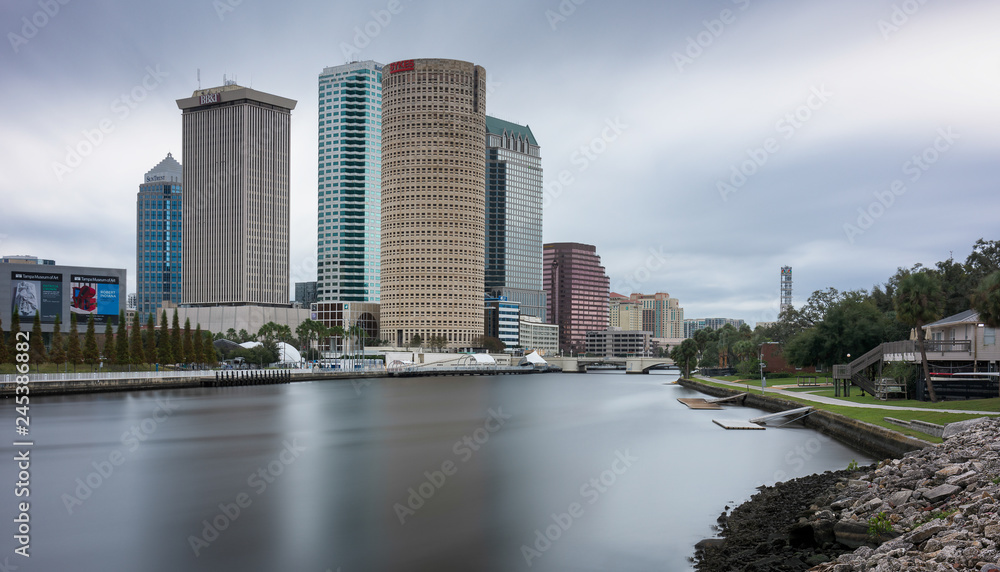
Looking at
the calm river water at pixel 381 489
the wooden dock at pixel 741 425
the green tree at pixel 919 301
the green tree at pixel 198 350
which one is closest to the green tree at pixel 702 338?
the green tree at pixel 198 350

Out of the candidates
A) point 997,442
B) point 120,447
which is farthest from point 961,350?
point 120,447

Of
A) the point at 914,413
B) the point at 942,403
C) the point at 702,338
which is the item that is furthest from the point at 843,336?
the point at 702,338

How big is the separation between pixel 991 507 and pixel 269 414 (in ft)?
201

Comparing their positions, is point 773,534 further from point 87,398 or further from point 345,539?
point 87,398

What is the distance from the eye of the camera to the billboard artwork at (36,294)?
375ft

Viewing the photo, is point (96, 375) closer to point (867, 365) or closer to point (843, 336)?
point (867, 365)

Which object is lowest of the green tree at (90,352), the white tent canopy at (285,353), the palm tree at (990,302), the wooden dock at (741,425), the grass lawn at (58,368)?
→ the white tent canopy at (285,353)

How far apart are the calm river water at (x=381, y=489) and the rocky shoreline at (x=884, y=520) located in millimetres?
2066

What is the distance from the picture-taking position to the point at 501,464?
39375 mm

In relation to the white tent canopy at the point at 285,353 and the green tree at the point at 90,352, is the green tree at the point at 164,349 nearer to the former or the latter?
the green tree at the point at 90,352

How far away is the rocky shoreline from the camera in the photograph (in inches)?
611

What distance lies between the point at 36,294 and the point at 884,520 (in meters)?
128

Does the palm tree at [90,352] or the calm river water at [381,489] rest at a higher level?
the palm tree at [90,352]

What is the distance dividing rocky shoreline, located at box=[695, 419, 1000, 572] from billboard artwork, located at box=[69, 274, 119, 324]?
395ft
